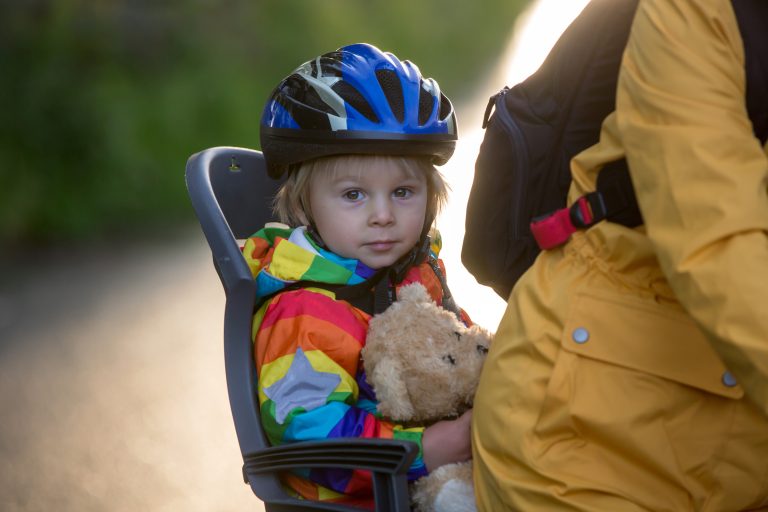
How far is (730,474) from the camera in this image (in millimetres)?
1992

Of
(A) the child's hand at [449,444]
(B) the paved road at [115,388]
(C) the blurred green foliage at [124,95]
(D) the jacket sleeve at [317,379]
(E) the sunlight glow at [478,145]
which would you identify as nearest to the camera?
(A) the child's hand at [449,444]

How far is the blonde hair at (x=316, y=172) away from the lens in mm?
3076

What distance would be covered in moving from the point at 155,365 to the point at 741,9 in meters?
5.06

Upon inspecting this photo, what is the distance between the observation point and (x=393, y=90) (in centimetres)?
310

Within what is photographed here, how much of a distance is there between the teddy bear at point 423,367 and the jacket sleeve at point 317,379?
0.20 ft

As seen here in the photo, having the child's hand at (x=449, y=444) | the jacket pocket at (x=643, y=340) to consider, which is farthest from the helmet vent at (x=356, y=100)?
the jacket pocket at (x=643, y=340)

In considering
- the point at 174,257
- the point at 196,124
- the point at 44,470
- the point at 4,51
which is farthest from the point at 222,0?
the point at 44,470

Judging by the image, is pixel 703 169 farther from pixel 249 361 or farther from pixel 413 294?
pixel 249 361

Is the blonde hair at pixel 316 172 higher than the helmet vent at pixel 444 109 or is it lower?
lower

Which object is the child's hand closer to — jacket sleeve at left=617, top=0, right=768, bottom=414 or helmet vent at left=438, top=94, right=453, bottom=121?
jacket sleeve at left=617, top=0, right=768, bottom=414

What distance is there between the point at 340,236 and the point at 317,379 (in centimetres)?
52

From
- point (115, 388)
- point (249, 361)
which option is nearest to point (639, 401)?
point (249, 361)

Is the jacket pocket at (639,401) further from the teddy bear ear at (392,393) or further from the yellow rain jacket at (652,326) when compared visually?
the teddy bear ear at (392,393)

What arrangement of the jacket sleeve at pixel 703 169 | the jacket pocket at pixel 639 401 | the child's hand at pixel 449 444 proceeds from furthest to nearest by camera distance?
the child's hand at pixel 449 444 → the jacket pocket at pixel 639 401 → the jacket sleeve at pixel 703 169
